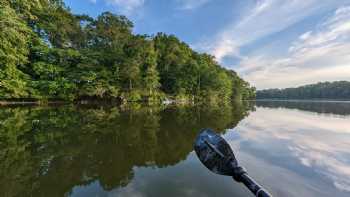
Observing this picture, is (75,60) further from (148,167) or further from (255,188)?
(255,188)

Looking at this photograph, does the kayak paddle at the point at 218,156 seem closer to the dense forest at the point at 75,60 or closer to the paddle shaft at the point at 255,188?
the paddle shaft at the point at 255,188

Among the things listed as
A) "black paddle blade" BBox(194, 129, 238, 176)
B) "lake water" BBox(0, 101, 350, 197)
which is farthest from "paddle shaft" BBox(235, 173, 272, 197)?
"lake water" BBox(0, 101, 350, 197)

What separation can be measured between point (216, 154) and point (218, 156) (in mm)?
18

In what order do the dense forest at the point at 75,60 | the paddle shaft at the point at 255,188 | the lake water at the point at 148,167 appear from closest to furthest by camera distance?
the paddle shaft at the point at 255,188
the lake water at the point at 148,167
the dense forest at the point at 75,60

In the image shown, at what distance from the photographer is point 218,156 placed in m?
1.33

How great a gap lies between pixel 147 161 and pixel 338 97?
4080 inches

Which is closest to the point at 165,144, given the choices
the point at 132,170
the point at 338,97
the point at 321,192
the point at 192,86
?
the point at 132,170

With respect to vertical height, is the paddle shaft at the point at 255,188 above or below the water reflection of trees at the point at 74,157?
above

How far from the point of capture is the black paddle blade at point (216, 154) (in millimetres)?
1314

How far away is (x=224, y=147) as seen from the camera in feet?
4.42

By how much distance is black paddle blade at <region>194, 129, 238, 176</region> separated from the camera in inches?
51.8

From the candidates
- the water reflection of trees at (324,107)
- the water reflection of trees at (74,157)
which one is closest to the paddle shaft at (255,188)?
the water reflection of trees at (74,157)

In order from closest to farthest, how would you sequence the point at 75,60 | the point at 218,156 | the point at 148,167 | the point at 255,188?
the point at 255,188 < the point at 218,156 < the point at 148,167 < the point at 75,60

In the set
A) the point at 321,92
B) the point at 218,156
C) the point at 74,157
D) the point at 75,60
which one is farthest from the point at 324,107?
the point at 321,92
